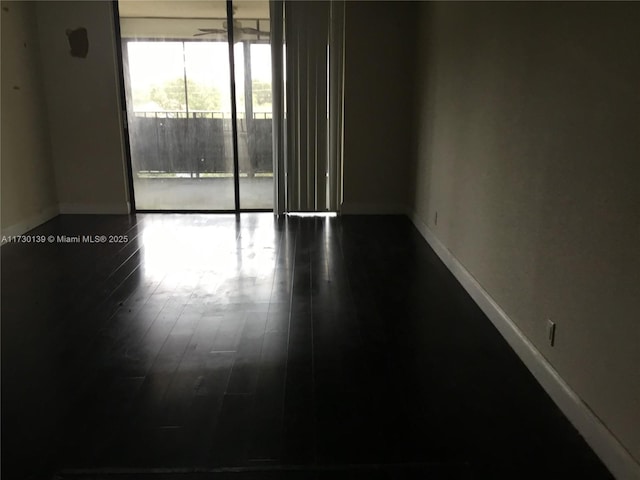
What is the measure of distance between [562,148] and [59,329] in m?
2.81

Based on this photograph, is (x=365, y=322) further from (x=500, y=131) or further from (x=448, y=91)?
(x=448, y=91)

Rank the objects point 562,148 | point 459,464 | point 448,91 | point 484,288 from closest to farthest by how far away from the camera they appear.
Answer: point 459,464
point 562,148
point 484,288
point 448,91

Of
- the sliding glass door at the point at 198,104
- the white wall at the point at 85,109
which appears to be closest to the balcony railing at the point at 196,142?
the sliding glass door at the point at 198,104

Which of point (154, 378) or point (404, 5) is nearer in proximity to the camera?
point (154, 378)

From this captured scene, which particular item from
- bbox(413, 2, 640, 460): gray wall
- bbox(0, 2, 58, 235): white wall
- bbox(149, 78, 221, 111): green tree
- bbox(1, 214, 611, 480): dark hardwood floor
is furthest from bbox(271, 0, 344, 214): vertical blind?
bbox(0, 2, 58, 235): white wall

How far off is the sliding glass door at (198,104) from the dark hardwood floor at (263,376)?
74.7 inches

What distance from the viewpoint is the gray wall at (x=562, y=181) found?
6.02ft

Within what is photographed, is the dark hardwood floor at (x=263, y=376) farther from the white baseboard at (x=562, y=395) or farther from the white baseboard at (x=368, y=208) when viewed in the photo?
the white baseboard at (x=368, y=208)

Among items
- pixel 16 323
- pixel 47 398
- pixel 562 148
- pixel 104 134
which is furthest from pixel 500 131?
pixel 104 134

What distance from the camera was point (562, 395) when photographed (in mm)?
2287

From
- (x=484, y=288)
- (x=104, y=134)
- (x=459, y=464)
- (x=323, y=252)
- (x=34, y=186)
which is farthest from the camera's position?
(x=104, y=134)

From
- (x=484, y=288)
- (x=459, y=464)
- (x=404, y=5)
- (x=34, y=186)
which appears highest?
(x=404, y=5)

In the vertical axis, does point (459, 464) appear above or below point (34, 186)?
below

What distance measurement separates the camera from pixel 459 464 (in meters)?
1.98
